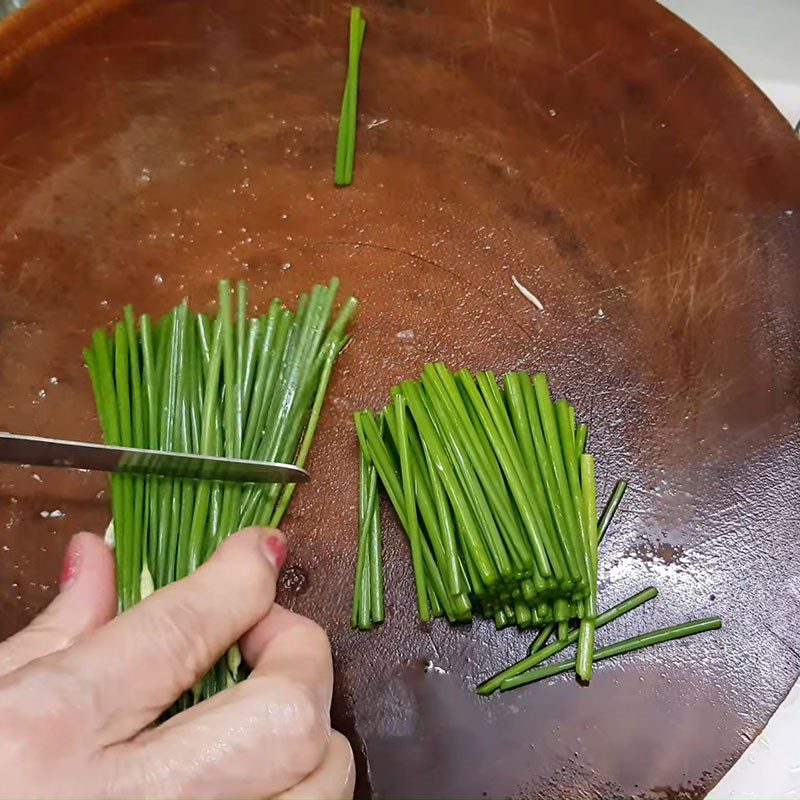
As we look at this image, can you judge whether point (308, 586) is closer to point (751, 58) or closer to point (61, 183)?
point (61, 183)

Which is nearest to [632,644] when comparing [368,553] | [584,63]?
[368,553]

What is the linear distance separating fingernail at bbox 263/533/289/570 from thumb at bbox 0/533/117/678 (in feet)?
0.92

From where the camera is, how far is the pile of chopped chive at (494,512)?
1.39 m

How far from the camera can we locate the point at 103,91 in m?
1.66

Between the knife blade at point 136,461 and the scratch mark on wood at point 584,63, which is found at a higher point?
the scratch mark on wood at point 584,63

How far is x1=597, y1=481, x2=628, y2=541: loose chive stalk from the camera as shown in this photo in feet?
4.93

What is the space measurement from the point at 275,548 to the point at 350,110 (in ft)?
3.25

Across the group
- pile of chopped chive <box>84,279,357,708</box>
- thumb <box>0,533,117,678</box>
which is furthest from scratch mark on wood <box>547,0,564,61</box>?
thumb <box>0,533,117,678</box>

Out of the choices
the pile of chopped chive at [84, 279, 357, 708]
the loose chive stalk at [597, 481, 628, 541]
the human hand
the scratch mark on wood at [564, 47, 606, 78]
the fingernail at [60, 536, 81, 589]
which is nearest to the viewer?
the human hand

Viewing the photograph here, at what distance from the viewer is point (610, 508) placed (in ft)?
4.96

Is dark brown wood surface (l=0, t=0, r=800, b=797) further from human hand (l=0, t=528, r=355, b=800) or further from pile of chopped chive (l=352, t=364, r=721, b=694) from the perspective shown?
human hand (l=0, t=528, r=355, b=800)

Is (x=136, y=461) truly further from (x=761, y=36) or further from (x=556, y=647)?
(x=761, y=36)

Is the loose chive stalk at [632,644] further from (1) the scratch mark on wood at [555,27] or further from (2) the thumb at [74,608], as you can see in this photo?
(1) the scratch mark on wood at [555,27]

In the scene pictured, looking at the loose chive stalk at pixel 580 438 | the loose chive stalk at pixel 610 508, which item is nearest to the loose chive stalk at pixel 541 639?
the loose chive stalk at pixel 610 508
